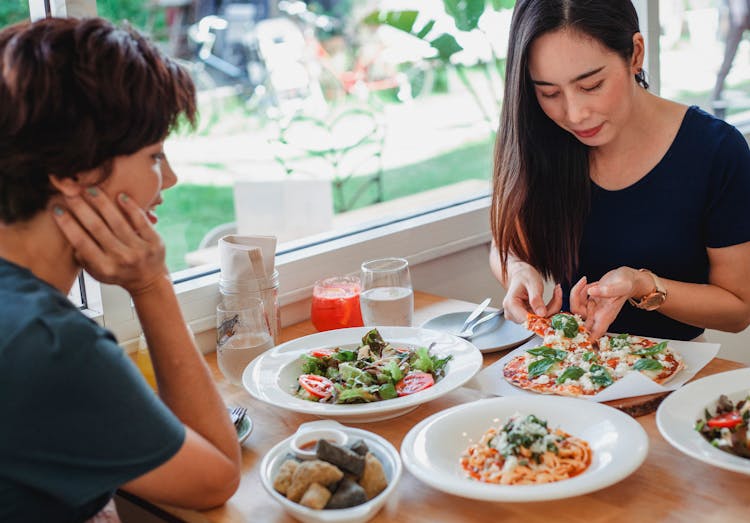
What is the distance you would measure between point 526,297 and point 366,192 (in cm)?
302

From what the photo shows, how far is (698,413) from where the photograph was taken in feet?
4.19

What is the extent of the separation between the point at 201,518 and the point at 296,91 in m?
4.03

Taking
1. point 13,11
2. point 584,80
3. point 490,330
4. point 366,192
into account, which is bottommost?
point 366,192

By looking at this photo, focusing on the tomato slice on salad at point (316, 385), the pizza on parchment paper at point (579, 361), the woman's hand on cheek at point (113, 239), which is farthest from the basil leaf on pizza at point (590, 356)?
the woman's hand on cheek at point (113, 239)

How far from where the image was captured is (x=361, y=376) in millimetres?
1486

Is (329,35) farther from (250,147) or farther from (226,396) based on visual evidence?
(226,396)

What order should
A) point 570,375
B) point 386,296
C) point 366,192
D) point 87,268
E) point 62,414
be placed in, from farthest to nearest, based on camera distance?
1. point 366,192
2. point 386,296
3. point 570,375
4. point 87,268
5. point 62,414

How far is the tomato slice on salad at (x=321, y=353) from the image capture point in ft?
5.26

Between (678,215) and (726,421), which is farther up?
(678,215)

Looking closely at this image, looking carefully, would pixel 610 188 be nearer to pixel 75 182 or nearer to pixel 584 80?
pixel 584 80

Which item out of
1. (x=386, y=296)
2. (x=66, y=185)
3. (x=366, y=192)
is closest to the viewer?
(x=66, y=185)

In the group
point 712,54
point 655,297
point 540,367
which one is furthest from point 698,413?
point 712,54

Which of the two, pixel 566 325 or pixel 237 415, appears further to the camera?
pixel 566 325

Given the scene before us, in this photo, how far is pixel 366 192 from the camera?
4770mm
